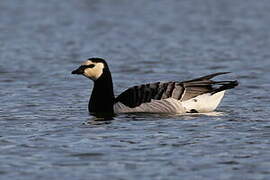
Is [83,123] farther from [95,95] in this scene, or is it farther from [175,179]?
[175,179]

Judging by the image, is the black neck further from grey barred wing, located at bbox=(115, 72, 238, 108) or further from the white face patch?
grey barred wing, located at bbox=(115, 72, 238, 108)

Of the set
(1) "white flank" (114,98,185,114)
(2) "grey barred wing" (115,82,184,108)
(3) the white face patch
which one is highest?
(3) the white face patch

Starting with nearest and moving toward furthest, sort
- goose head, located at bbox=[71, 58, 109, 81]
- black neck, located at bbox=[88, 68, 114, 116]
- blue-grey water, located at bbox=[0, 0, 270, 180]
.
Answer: blue-grey water, located at bbox=[0, 0, 270, 180] → black neck, located at bbox=[88, 68, 114, 116] → goose head, located at bbox=[71, 58, 109, 81]

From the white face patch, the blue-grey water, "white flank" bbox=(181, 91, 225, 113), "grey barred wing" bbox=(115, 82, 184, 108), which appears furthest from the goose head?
"white flank" bbox=(181, 91, 225, 113)

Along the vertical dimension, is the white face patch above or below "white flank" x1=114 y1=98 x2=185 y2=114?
above

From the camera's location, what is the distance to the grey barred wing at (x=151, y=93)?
48.1ft

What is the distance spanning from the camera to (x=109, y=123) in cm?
1384

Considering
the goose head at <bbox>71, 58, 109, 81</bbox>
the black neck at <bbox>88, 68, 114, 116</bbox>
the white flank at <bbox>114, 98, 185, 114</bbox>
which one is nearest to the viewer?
the white flank at <bbox>114, 98, 185, 114</bbox>

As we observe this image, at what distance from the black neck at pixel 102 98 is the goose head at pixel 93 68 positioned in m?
0.06

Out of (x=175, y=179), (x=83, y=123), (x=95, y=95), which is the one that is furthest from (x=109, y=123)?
(x=175, y=179)

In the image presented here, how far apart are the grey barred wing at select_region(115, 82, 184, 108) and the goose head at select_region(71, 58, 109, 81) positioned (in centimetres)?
82

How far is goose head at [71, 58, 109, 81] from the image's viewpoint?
15.2 meters

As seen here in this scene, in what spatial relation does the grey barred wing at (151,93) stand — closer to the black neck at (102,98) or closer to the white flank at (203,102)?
the white flank at (203,102)

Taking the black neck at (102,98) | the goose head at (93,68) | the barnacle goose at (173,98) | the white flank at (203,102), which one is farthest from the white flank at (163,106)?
the goose head at (93,68)
